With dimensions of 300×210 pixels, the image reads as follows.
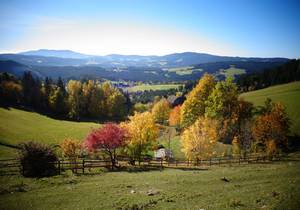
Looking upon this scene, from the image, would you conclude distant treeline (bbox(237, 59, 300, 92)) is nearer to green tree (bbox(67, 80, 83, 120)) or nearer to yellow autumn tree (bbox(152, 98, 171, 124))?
yellow autumn tree (bbox(152, 98, 171, 124))

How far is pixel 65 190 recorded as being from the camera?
85.5ft

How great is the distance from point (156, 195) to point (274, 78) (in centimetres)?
12960

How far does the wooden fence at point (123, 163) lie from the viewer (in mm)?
35312


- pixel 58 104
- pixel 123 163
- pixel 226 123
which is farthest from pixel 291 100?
pixel 58 104

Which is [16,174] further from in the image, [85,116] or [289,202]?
[85,116]

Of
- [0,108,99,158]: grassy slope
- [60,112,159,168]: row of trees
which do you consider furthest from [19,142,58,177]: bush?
[0,108,99,158]: grassy slope

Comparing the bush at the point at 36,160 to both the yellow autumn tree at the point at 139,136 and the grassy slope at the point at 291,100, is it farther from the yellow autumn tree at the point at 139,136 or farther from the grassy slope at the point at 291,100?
the grassy slope at the point at 291,100

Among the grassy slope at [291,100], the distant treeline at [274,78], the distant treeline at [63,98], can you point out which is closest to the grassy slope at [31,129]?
the distant treeline at [63,98]

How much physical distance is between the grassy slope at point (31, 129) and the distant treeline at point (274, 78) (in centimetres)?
9573

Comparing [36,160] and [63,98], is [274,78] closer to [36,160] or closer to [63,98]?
[63,98]

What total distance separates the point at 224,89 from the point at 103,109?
234 ft

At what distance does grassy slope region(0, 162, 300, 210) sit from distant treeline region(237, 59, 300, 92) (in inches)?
4548

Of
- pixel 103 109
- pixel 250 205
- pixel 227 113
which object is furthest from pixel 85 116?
pixel 250 205

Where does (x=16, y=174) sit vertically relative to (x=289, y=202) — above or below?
below
